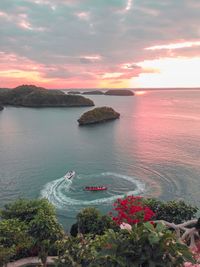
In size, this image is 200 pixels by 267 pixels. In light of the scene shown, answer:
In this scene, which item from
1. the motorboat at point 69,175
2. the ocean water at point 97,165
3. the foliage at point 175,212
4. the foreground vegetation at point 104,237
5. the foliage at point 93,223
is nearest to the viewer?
the foreground vegetation at point 104,237

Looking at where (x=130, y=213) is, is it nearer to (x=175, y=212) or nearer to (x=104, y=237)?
(x=104, y=237)

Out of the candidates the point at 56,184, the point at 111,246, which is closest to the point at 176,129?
the point at 56,184

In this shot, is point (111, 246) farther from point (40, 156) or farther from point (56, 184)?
point (40, 156)

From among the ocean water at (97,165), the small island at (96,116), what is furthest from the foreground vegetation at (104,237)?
the small island at (96,116)

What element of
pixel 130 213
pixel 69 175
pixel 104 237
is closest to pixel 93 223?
pixel 130 213

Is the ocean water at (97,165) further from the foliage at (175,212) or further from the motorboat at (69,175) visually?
the foliage at (175,212)

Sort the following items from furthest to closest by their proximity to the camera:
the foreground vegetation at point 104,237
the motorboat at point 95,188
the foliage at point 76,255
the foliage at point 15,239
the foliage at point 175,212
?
1. the motorboat at point 95,188
2. the foliage at point 175,212
3. the foliage at point 15,239
4. the foliage at point 76,255
5. the foreground vegetation at point 104,237

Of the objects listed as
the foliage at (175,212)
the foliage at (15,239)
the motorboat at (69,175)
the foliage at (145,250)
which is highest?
the foliage at (145,250)
